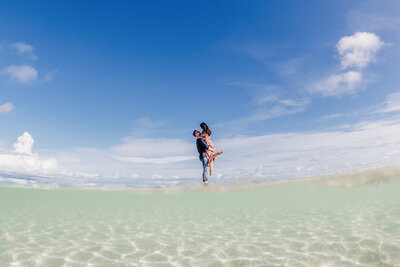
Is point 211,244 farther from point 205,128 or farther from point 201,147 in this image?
point 205,128

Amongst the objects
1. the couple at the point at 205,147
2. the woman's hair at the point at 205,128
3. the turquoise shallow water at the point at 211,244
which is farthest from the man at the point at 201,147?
the turquoise shallow water at the point at 211,244

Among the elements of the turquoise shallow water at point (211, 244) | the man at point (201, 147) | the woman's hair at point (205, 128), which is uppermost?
the woman's hair at point (205, 128)

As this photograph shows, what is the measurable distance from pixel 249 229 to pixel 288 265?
2873 mm

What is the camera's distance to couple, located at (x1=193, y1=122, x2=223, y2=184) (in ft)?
38.2

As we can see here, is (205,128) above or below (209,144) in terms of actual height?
above

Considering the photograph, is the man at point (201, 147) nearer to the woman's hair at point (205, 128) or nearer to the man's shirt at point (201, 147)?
the man's shirt at point (201, 147)

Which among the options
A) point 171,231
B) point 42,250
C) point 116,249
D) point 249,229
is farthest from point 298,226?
point 42,250

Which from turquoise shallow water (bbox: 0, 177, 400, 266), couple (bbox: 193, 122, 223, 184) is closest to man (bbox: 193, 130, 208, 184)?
couple (bbox: 193, 122, 223, 184)


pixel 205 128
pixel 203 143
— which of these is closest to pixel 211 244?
pixel 203 143

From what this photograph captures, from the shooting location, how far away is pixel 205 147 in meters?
11.8

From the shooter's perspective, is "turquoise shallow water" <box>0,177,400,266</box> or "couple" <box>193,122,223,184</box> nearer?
"turquoise shallow water" <box>0,177,400,266</box>

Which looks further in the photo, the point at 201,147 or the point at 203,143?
the point at 201,147

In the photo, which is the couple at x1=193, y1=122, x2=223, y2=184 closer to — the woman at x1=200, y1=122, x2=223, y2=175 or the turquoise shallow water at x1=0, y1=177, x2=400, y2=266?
the woman at x1=200, y1=122, x2=223, y2=175

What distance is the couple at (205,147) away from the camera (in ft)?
38.2
